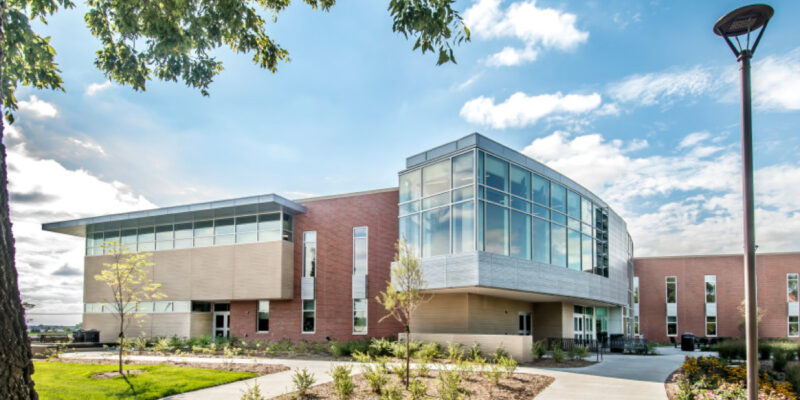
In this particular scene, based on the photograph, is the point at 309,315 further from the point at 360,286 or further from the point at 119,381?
the point at 119,381

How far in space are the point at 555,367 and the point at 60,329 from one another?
36354 mm

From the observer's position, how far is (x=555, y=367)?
1842cm

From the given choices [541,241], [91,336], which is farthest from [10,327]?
[91,336]

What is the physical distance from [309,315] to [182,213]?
951 cm

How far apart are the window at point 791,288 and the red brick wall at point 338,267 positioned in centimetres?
3586

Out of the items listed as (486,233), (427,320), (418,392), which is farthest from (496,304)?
(418,392)

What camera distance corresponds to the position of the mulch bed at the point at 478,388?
40.2 feet

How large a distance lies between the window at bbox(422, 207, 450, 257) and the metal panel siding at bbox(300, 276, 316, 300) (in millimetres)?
8901

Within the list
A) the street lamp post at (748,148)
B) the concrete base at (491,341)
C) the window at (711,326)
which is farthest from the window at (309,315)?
the window at (711,326)

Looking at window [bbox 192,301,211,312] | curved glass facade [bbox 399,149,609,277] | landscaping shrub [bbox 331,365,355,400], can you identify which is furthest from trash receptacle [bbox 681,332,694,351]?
window [bbox 192,301,211,312]

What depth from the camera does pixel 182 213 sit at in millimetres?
31000

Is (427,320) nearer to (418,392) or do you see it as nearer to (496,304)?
(496,304)

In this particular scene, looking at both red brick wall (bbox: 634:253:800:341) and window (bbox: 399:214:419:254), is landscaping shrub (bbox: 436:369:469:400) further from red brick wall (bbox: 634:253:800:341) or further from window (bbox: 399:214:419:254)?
red brick wall (bbox: 634:253:800:341)

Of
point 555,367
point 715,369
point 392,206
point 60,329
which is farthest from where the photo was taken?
point 60,329
